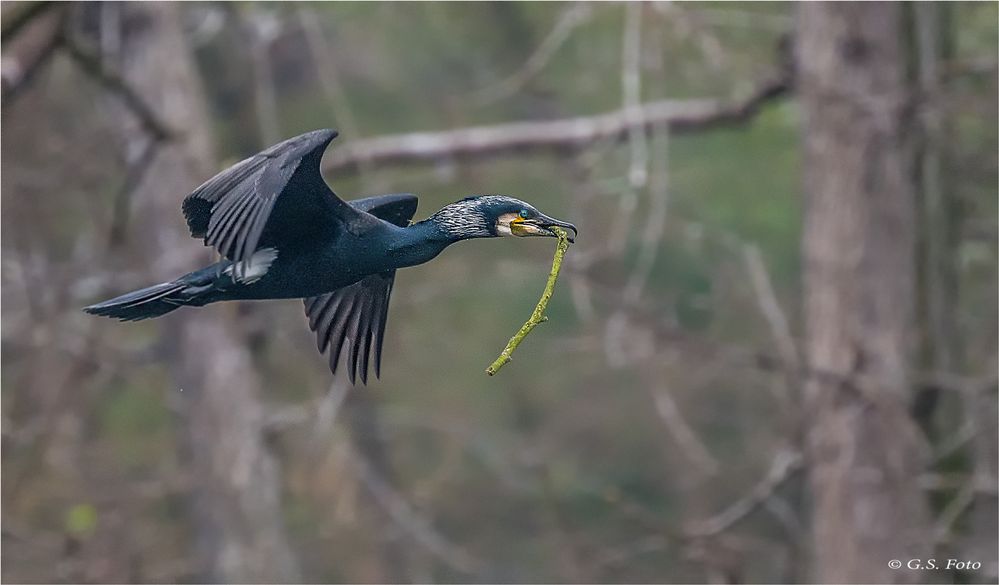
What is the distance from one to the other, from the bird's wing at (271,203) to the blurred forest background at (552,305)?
1.41 m

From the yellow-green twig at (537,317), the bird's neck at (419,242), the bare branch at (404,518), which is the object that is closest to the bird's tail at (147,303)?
the bird's neck at (419,242)

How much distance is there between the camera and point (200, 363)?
383 inches

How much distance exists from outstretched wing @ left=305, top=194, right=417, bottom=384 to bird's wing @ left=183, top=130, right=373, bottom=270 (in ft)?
1.91

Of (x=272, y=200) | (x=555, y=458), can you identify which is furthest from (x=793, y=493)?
(x=272, y=200)

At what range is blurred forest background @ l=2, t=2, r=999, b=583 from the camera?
832 cm

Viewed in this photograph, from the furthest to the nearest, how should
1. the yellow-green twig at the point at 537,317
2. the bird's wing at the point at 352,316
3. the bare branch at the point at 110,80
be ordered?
the bare branch at the point at 110,80, the bird's wing at the point at 352,316, the yellow-green twig at the point at 537,317

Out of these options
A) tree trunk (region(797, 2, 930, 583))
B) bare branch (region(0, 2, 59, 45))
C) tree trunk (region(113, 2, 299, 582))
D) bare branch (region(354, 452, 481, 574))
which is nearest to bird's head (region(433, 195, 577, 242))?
bare branch (region(0, 2, 59, 45))

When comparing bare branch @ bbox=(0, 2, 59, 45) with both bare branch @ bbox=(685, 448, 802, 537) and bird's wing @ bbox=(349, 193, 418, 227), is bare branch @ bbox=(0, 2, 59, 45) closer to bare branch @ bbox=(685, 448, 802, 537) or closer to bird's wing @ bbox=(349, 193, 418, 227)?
bird's wing @ bbox=(349, 193, 418, 227)

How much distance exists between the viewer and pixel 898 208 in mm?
8352

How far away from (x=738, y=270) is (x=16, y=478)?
16.8 ft

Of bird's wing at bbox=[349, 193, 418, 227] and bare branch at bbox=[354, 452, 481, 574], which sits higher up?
bird's wing at bbox=[349, 193, 418, 227]

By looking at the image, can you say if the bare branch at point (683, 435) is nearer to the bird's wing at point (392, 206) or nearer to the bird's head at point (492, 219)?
the bird's wing at point (392, 206)

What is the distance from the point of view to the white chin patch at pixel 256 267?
4664mm

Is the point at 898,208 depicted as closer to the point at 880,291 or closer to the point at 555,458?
the point at 880,291
